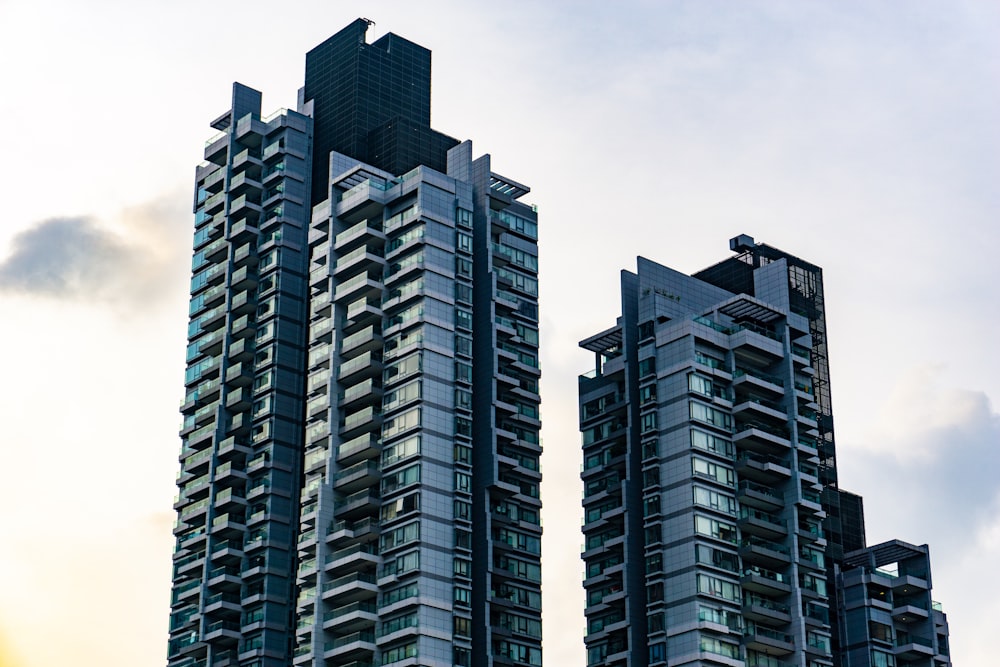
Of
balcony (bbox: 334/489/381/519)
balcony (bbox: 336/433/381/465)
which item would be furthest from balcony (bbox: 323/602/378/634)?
balcony (bbox: 336/433/381/465)

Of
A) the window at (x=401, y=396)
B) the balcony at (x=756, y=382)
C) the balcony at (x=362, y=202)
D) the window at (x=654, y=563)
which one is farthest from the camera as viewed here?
the balcony at (x=756, y=382)

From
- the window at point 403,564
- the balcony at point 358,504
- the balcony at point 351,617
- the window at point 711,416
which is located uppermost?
the window at point 711,416

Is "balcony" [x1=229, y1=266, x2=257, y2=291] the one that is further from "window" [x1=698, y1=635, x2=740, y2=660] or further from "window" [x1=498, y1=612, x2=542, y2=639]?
"window" [x1=698, y1=635, x2=740, y2=660]

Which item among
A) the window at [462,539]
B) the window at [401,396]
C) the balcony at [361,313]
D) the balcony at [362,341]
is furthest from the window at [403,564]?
the balcony at [361,313]

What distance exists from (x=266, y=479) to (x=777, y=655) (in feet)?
185

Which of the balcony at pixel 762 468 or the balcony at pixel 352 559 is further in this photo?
the balcony at pixel 762 468

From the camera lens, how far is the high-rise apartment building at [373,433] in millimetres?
167500

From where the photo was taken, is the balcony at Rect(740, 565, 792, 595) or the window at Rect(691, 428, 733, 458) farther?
the window at Rect(691, 428, 733, 458)

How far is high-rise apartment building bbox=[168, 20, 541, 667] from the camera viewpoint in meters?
168

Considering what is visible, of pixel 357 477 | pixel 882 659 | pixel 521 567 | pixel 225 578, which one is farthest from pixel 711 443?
pixel 225 578

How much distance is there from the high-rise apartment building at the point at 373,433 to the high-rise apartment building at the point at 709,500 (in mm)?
13361

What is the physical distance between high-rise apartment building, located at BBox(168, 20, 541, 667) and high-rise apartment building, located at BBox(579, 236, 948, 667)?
526 inches

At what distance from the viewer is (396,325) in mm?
178000

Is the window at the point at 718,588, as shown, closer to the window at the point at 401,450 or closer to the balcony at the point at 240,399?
the window at the point at 401,450
